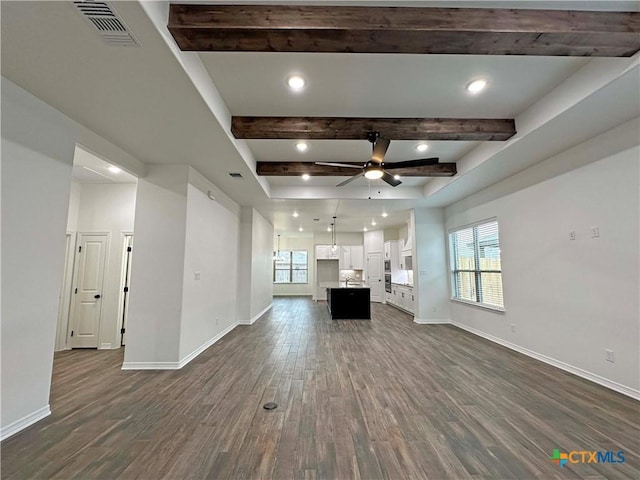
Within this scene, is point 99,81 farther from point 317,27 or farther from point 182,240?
point 182,240

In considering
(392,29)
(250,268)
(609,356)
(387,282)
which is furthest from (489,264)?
(250,268)

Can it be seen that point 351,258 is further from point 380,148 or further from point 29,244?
point 29,244

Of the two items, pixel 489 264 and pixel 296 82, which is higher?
pixel 296 82

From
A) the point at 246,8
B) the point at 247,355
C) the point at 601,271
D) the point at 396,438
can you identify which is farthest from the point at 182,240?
the point at 601,271

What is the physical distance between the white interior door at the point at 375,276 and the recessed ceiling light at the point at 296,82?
8.36 metres

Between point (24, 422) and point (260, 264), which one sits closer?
point (24, 422)

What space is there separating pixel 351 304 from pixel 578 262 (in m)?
4.79

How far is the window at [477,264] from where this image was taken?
5.09 meters

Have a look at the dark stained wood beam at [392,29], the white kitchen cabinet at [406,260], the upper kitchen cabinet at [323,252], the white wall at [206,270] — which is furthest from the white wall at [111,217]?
the upper kitchen cabinet at [323,252]

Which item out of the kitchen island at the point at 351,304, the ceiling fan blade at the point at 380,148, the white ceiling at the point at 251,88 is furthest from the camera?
the kitchen island at the point at 351,304

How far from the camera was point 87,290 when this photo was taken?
15.7 ft

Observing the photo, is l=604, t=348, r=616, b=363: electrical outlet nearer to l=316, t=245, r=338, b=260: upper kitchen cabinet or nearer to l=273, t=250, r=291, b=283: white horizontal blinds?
l=316, t=245, r=338, b=260: upper kitchen cabinet

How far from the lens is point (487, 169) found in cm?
434

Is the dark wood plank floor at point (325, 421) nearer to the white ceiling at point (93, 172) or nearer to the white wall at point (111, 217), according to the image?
the white wall at point (111, 217)
